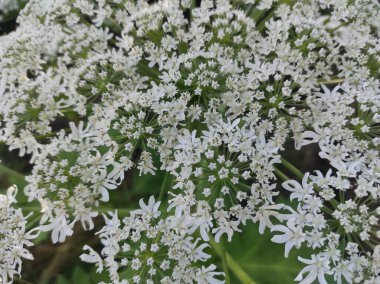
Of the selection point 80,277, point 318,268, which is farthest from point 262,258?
point 80,277

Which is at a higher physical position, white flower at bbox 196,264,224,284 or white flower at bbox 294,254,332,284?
white flower at bbox 294,254,332,284

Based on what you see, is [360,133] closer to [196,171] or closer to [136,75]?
[196,171]

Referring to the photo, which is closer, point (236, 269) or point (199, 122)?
point (199, 122)

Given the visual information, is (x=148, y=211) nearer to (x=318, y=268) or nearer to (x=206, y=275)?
(x=206, y=275)

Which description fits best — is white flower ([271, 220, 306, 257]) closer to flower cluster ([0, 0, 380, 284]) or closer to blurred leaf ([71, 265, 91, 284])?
flower cluster ([0, 0, 380, 284])

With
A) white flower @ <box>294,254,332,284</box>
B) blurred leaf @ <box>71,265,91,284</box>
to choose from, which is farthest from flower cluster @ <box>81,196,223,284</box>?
blurred leaf @ <box>71,265,91,284</box>

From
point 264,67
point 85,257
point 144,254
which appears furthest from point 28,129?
point 264,67
